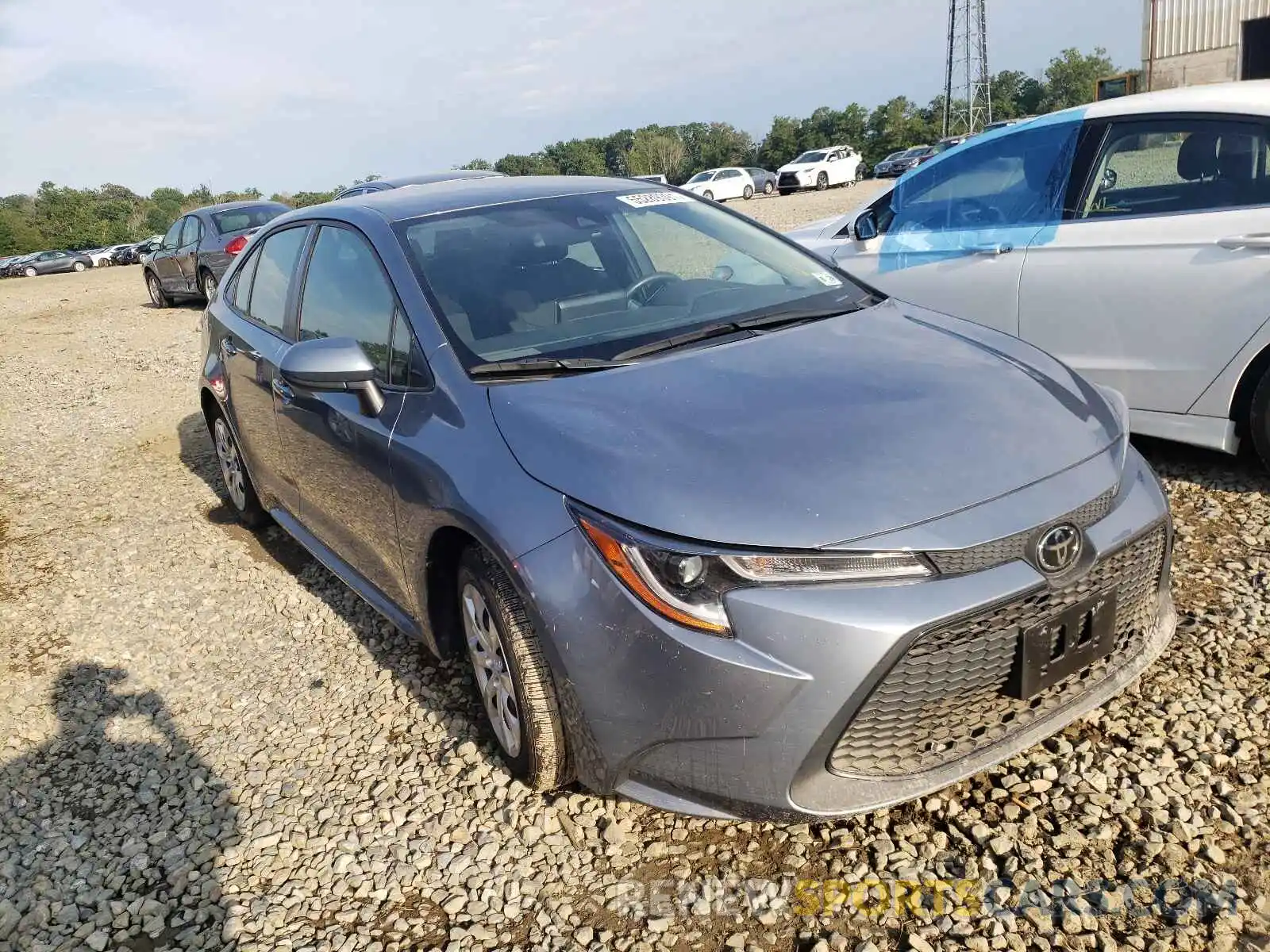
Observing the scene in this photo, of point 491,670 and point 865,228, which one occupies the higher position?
point 865,228

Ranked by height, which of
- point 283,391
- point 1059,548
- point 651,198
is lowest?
point 1059,548

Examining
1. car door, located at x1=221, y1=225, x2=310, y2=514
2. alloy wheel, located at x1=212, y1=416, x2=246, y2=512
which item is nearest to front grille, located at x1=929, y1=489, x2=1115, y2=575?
car door, located at x1=221, y1=225, x2=310, y2=514

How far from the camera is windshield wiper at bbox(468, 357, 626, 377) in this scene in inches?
107

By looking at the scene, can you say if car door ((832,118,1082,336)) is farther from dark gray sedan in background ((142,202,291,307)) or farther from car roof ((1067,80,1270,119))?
dark gray sedan in background ((142,202,291,307))

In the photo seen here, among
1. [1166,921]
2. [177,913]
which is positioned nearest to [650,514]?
[1166,921]

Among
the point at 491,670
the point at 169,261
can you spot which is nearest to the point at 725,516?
the point at 491,670

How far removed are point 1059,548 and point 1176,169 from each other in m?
2.75

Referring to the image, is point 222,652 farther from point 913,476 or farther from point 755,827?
point 913,476

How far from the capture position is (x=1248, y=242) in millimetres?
3660

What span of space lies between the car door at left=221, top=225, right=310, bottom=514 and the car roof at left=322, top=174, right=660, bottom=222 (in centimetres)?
27

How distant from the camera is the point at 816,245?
5.53m

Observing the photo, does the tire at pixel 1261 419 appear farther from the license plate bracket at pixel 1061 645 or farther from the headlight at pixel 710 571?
the headlight at pixel 710 571

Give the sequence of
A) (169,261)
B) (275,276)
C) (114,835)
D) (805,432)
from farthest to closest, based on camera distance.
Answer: (169,261) < (275,276) < (114,835) < (805,432)

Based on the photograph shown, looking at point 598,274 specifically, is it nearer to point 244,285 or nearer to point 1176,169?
point 244,285
